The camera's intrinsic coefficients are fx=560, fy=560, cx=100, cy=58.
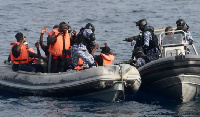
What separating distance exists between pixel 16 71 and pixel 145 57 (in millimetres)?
3012

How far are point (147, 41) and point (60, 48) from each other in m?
1.98

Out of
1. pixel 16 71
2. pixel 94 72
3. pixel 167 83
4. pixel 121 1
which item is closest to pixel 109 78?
pixel 94 72

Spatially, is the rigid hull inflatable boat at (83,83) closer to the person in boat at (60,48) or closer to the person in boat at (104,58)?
the person in boat at (60,48)

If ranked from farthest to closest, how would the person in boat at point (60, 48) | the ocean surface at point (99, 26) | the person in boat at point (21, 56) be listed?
the person in boat at point (21, 56) → the person in boat at point (60, 48) → the ocean surface at point (99, 26)

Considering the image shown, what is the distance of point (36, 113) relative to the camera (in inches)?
443

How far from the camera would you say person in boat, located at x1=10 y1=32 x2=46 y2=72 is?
12.7 metres

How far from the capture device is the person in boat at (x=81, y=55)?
12.1 m

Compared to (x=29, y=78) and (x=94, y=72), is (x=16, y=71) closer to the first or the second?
(x=29, y=78)

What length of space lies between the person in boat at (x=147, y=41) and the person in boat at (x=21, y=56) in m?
2.33

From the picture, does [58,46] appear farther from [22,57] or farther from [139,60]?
[139,60]

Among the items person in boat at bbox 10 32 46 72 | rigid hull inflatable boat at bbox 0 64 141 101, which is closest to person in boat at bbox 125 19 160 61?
rigid hull inflatable boat at bbox 0 64 141 101

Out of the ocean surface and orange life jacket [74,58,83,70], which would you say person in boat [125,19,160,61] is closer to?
the ocean surface

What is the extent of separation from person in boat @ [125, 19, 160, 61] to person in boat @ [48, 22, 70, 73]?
1579 millimetres

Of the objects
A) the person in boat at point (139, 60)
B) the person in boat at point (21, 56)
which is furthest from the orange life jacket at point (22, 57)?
the person in boat at point (139, 60)
